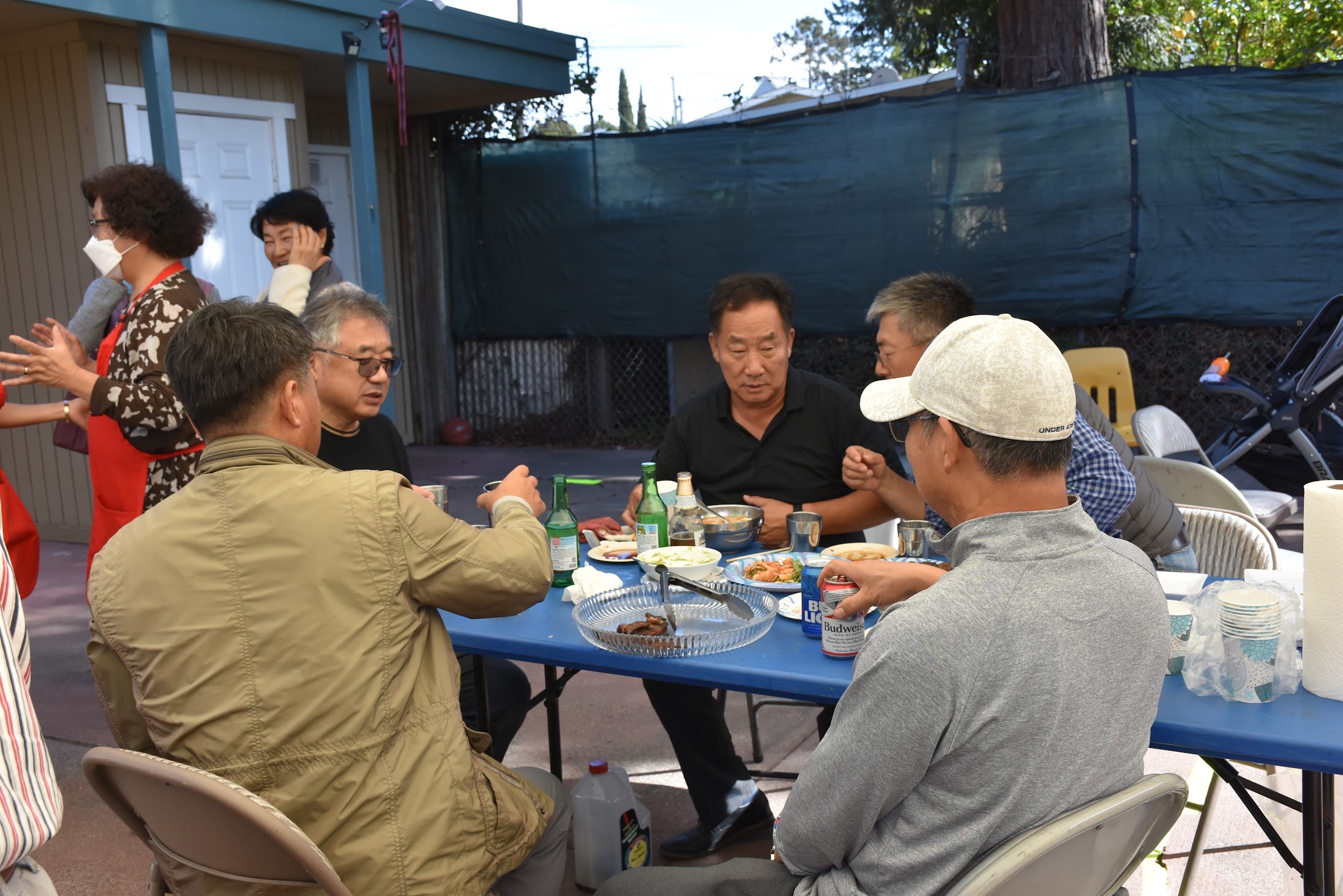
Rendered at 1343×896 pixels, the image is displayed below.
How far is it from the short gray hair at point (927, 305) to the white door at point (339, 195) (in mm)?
7024

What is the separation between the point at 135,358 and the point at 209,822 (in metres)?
1.97

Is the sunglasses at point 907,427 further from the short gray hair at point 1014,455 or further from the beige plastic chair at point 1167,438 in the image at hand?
the beige plastic chair at point 1167,438

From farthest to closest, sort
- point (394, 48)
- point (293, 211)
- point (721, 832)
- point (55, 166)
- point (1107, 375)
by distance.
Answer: point (394, 48) → point (55, 166) → point (1107, 375) → point (293, 211) → point (721, 832)

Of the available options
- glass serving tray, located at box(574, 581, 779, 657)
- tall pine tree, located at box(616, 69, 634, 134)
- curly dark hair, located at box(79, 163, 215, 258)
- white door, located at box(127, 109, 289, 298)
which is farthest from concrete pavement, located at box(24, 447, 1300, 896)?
tall pine tree, located at box(616, 69, 634, 134)

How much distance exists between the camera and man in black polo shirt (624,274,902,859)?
3283 mm

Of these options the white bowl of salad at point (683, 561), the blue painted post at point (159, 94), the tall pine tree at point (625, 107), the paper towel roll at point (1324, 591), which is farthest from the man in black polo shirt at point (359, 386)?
the tall pine tree at point (625, 107)

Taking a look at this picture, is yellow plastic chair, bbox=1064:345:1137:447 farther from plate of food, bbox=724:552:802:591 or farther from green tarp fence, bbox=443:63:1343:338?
plate of food, bbox=724:552:802:591

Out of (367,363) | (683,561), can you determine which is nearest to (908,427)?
(683,561)

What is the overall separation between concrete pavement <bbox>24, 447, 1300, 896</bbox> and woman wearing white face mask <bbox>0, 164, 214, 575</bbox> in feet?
3.04

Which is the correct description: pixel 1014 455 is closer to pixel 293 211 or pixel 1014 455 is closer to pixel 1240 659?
pixel 1240 659

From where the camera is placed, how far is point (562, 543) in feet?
9.06

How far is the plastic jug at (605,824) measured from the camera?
2.87 m

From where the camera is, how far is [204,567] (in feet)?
5.81

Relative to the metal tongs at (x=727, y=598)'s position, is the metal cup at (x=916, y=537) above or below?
above
